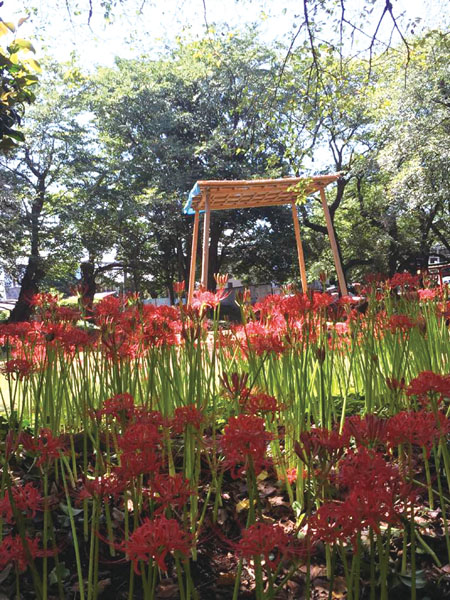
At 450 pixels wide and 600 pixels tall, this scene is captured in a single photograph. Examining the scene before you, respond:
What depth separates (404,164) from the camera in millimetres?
15070

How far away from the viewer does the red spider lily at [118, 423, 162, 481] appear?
788mm

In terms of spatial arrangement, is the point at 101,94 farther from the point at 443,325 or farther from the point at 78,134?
the point at 443,325

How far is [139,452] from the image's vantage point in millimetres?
817

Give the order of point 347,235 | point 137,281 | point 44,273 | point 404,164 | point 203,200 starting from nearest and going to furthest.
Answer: point 203,200, point 404,164, point 44,273, point 137,281, point 347,235

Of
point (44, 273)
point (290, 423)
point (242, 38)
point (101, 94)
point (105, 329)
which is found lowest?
point (290, 423)

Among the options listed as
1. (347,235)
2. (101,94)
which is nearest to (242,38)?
(101,94)

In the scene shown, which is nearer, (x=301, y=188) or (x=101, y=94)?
(x=301, y=188)

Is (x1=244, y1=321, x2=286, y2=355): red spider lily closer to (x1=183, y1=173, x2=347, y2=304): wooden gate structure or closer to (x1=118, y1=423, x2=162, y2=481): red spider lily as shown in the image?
(x1=118, y1=423, x2=162, y2=481): red spider lily

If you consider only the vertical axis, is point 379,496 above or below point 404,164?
below

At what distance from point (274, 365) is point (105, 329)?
0.85 meters

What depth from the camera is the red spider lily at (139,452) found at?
2.58 feet

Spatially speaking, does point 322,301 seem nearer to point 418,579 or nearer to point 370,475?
point 418,579

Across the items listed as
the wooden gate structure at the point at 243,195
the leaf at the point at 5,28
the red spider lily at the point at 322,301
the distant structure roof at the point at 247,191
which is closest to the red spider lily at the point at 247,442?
the red spider lily at the point at 322,301

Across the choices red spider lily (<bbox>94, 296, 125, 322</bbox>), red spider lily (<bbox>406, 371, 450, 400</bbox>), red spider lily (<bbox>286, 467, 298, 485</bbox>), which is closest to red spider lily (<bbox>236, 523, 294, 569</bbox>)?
red spider lily (<bbox>406, 371, 450, 400</bbox>)
